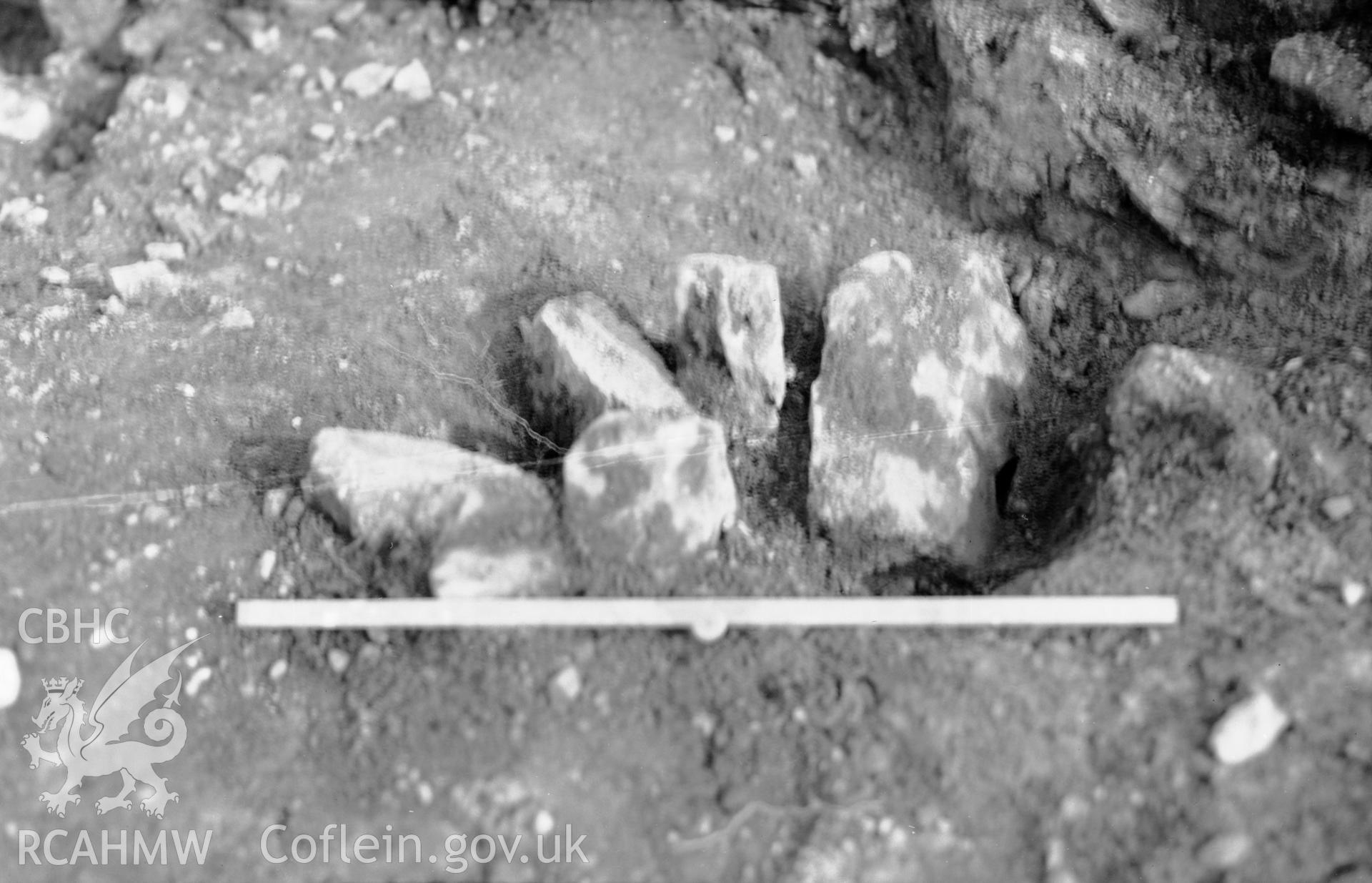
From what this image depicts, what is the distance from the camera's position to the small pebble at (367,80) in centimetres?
277

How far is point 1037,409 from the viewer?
2.27m

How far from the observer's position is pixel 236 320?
241cm

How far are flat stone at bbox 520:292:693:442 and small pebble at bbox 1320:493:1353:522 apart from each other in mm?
1085

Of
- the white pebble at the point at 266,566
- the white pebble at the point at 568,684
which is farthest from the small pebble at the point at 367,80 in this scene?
the white pebble at the point at 568,684

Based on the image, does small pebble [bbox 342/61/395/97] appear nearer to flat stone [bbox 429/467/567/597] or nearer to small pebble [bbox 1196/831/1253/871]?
flat stone [bbox 429/467/567/597]

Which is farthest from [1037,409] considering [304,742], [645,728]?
[304,742]

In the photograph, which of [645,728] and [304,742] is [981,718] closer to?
[645,728]

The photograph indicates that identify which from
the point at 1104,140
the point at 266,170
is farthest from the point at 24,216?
the point at 1104,140

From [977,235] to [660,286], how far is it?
702 mm

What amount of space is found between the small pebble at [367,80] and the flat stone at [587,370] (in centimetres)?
86

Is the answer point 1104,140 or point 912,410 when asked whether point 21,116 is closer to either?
point 912,410

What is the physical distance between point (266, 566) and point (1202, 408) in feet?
5.40

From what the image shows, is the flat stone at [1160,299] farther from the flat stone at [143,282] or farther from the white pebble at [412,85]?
the flat stone at [143,282]

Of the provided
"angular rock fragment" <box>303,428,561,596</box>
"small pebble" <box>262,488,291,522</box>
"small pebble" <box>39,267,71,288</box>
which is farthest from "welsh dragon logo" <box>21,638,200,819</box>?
"small pebble" <box>39,267,71,288</box>
